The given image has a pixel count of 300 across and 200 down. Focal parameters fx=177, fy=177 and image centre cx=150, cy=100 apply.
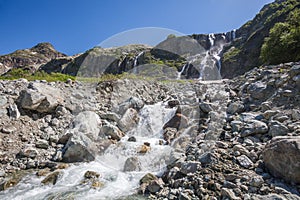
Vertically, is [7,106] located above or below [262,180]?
above

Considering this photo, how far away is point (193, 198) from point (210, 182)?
1.40ft

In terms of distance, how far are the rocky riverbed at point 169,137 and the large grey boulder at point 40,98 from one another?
1.4 inches

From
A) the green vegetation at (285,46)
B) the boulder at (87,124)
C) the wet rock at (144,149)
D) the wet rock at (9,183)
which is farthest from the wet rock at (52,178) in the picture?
the green vegetation at (285,46)

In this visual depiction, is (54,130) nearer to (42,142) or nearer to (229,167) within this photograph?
(42,142)

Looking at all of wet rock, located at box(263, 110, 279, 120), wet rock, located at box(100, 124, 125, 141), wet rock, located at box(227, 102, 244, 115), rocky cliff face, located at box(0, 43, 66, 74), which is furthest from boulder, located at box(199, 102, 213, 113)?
rocky cliff face, located at box(0, 43, 66, 74)

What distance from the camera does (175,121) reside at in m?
7.21

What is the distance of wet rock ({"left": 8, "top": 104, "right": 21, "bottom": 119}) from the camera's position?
638 centimetres

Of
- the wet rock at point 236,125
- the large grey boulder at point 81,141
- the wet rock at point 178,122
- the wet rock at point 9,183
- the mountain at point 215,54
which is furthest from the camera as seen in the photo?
the mountain at point 215,54

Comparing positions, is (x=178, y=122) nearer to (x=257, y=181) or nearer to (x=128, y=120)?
(x=128, y=120)

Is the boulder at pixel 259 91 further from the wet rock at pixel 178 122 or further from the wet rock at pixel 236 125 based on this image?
the wet rock at pixel 178 122

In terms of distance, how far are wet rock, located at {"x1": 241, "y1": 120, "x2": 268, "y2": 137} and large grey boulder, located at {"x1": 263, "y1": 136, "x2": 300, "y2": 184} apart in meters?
0.88

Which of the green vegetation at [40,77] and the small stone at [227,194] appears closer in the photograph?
the small stone at [227,194]

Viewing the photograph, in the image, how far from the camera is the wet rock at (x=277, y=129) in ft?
12.2

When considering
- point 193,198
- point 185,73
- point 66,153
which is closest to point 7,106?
point 66,153
